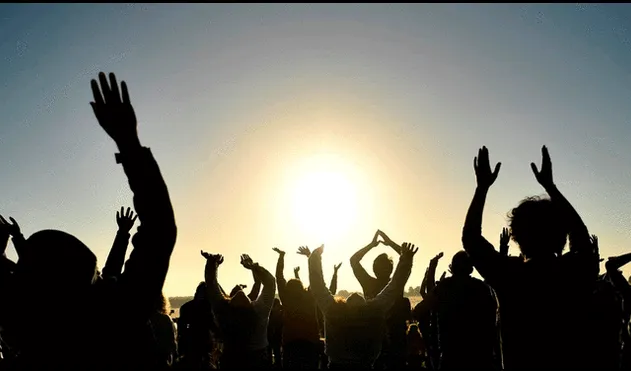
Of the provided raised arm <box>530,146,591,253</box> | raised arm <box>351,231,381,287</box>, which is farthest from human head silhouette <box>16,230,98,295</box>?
raised arm <box>351,231,381,287</box>

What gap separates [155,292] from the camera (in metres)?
2.33

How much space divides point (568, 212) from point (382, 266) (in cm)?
445

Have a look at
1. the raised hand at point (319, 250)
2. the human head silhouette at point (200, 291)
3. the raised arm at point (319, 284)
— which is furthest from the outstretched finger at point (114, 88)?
the human head silhouette at point (200, 291)

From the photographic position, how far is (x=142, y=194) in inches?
92.2

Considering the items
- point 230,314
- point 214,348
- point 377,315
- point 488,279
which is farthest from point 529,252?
point 214,348

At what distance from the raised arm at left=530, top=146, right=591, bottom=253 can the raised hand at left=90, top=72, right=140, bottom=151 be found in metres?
3.13

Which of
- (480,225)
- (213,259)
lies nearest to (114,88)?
(480,225)

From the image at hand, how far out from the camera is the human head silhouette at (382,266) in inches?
298

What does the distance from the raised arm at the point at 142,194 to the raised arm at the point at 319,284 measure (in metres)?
3.34

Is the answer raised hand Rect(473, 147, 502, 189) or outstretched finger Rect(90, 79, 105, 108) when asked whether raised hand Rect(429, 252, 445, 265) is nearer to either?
raised hand Rect(473, 147, 502, 189)

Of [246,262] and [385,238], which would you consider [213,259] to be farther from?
[385,238]

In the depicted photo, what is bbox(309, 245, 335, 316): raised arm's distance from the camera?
5430mm

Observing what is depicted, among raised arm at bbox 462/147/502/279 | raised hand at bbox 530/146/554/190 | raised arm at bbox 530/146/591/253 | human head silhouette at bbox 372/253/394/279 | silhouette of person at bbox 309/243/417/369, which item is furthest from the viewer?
human head silhouette at bbox 372/253/394/279

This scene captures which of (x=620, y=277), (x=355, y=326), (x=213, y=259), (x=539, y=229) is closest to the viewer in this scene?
(x=539, y=229)
